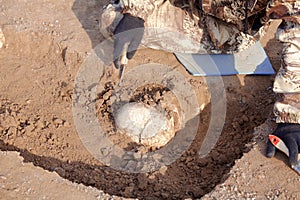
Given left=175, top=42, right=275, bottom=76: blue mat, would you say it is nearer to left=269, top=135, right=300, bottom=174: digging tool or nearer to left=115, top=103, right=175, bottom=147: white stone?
left=115, top=103, right=175, bottom=147: white stone

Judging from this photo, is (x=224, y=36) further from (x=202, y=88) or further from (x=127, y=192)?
(x=127, y=192)

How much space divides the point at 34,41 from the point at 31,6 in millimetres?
378

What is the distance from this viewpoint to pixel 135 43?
3578 mm

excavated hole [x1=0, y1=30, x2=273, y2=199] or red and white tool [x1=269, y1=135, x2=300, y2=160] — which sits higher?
red and white tool [x1=269, y1=135, x2=300, y2=160]

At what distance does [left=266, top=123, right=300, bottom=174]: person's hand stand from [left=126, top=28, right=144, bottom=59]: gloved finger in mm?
1309

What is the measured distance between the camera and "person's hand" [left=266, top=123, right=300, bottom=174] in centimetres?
265

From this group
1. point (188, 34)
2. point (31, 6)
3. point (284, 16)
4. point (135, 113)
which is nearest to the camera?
point (284, 16)

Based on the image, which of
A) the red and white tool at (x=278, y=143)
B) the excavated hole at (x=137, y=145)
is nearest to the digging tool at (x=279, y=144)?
the red and white tool at (x=278, y=143)

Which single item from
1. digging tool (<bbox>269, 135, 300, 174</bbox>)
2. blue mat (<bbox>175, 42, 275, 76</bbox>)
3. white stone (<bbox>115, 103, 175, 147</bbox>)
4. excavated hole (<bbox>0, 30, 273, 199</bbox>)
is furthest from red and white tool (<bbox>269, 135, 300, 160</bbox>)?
blue mat (<bbox>175, 42, 275, 76</bbox>)

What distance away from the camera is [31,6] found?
3.98m

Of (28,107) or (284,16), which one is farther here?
(28,107)

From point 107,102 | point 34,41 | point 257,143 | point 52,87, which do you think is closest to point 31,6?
point 34,41

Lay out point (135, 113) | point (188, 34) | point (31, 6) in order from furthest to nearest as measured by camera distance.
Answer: point (31, 6) → point (188, 34) → point (135, 113)

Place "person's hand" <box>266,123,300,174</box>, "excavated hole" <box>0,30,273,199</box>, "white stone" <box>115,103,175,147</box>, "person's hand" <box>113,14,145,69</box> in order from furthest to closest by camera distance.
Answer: "person's hand" <box>113,14,145,69</box> → "white stone" <box>115,103,175,147</box> → "excavated hole" <box>0,30,273,199</box> → "person's hand" <box>266,123,300,174</box>
